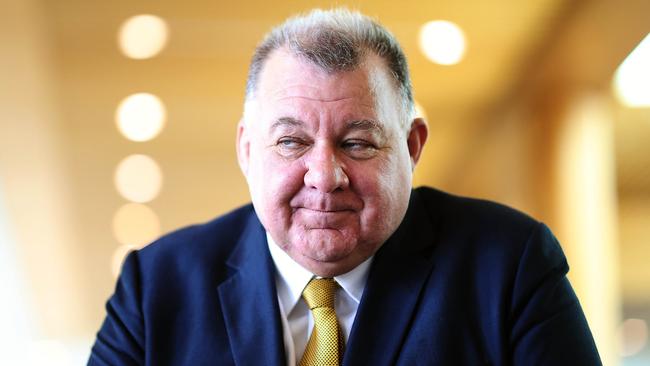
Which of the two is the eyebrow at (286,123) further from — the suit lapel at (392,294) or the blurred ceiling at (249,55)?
the blurred ceiling at (249,55)

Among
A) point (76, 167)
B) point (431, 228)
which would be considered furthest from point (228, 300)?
point (76, 167)

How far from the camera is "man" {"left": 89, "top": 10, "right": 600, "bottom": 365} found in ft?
5.37

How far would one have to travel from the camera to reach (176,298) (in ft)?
6.06

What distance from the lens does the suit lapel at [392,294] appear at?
1.70 metres

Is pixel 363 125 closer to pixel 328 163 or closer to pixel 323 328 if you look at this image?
pixel 328 163

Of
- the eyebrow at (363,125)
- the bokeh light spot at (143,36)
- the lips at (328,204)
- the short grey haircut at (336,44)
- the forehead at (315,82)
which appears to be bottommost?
the lips at (328,204)

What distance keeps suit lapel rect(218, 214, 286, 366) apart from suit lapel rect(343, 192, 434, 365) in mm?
153

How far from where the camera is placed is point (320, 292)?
178cm

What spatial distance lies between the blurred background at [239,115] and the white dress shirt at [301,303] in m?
0.86

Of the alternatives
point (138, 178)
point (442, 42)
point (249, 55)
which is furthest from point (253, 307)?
point (138, 178)

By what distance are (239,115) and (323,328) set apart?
19.1 ft

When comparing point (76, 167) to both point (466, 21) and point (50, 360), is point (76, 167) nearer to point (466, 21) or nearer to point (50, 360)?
point (50, 360)

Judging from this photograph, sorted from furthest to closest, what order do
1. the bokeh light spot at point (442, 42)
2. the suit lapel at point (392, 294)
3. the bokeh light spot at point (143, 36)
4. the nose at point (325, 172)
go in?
the bokeh light spot at point (143, 36) < the bokeh light spot at point (442, 42) < the suit lapel at point (392, 294) < the nose at point (325, 172)

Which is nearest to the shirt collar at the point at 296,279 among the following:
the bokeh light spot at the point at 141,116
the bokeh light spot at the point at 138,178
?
the bokeh light spot at the point at 141,116
